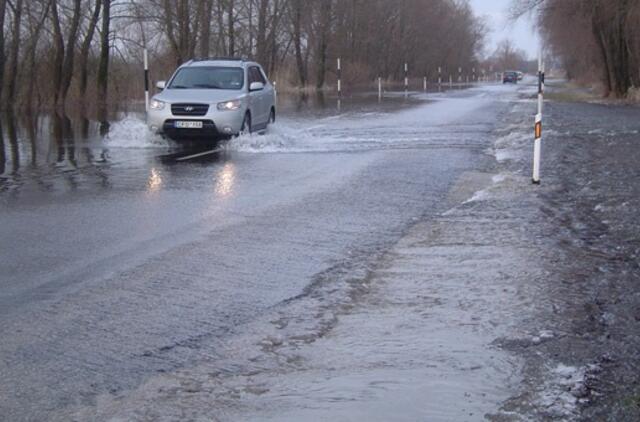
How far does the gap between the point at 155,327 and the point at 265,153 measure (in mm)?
10042

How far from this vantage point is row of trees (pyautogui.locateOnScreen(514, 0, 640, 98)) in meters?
32.8

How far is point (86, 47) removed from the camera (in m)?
32.9

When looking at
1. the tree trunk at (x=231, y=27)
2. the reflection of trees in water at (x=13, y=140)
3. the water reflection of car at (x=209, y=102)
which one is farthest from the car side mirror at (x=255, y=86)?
the tree trunk at (x=231, y=27)

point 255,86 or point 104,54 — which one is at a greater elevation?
point 104,54

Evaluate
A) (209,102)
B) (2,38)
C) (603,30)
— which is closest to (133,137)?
(209,102)

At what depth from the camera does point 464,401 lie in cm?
394

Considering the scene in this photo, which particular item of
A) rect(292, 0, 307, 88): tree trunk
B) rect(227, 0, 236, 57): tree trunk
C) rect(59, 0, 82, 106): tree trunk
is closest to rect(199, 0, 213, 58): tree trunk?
rect(227, 0, 236, 57): tree trunk

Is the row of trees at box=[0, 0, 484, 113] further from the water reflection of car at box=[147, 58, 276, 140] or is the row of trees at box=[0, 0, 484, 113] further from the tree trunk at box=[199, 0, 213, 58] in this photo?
the water reflection of car at box=[147, 58, 276, 140]

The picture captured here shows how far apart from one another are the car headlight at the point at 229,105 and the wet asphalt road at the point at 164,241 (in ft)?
3.49

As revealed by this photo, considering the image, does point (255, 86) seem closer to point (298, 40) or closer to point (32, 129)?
point (32, 129)

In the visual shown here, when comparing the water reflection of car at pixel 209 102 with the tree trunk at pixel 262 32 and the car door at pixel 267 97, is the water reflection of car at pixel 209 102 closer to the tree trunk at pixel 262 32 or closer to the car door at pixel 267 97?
the car door at pixel 267 97

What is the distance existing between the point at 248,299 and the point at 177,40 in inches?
1324

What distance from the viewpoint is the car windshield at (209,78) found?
16578mm

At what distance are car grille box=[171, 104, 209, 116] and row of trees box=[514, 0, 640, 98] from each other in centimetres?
2077
